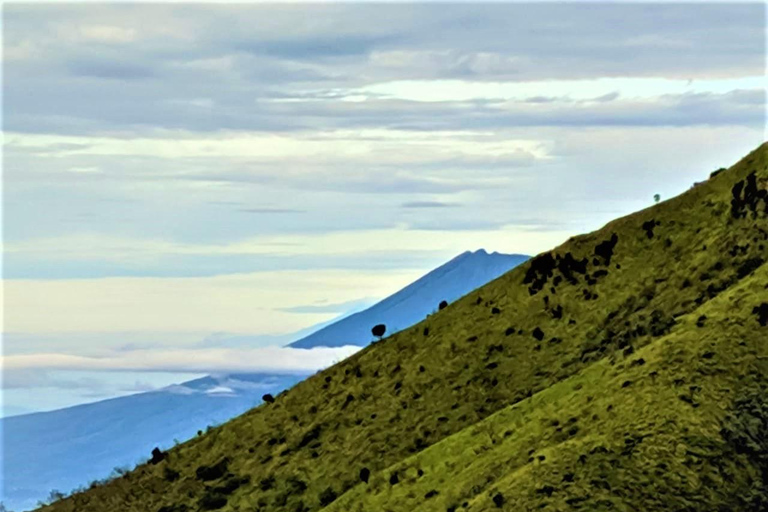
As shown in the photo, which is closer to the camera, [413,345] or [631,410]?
[631,410]

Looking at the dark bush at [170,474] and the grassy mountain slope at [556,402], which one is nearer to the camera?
the grassy mountain slope at [556,402]

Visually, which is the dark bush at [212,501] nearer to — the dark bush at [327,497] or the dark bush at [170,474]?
the dark bush at [170,474]

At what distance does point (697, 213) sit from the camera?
74500 mm

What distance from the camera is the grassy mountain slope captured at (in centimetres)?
5122

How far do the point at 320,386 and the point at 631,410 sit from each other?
27157 mm

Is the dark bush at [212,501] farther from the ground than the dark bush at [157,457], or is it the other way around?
the dark bush at [157,457]

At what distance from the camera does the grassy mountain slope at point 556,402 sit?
51.2m

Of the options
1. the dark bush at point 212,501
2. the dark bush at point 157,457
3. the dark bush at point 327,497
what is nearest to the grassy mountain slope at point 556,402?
the dark bush at point 212,501

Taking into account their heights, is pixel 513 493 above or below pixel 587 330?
below

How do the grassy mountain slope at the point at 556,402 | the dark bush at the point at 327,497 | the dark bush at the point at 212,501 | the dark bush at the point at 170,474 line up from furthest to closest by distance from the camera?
the dark bush at the point at 170,474, the dark bush at the point at 212,501, the dark bush at the point at 327,497, the grassy mountain slope at the point at 556,402

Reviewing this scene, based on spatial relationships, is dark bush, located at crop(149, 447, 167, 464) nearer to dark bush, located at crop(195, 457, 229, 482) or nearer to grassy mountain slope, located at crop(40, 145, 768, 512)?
grassy mountain slope, located at crop(40, 145, 768, 512)

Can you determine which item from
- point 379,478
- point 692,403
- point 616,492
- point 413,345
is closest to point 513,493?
point 616,492

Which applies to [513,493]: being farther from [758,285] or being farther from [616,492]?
[758,285]

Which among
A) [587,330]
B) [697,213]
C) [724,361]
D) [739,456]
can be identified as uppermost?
[697,213]
